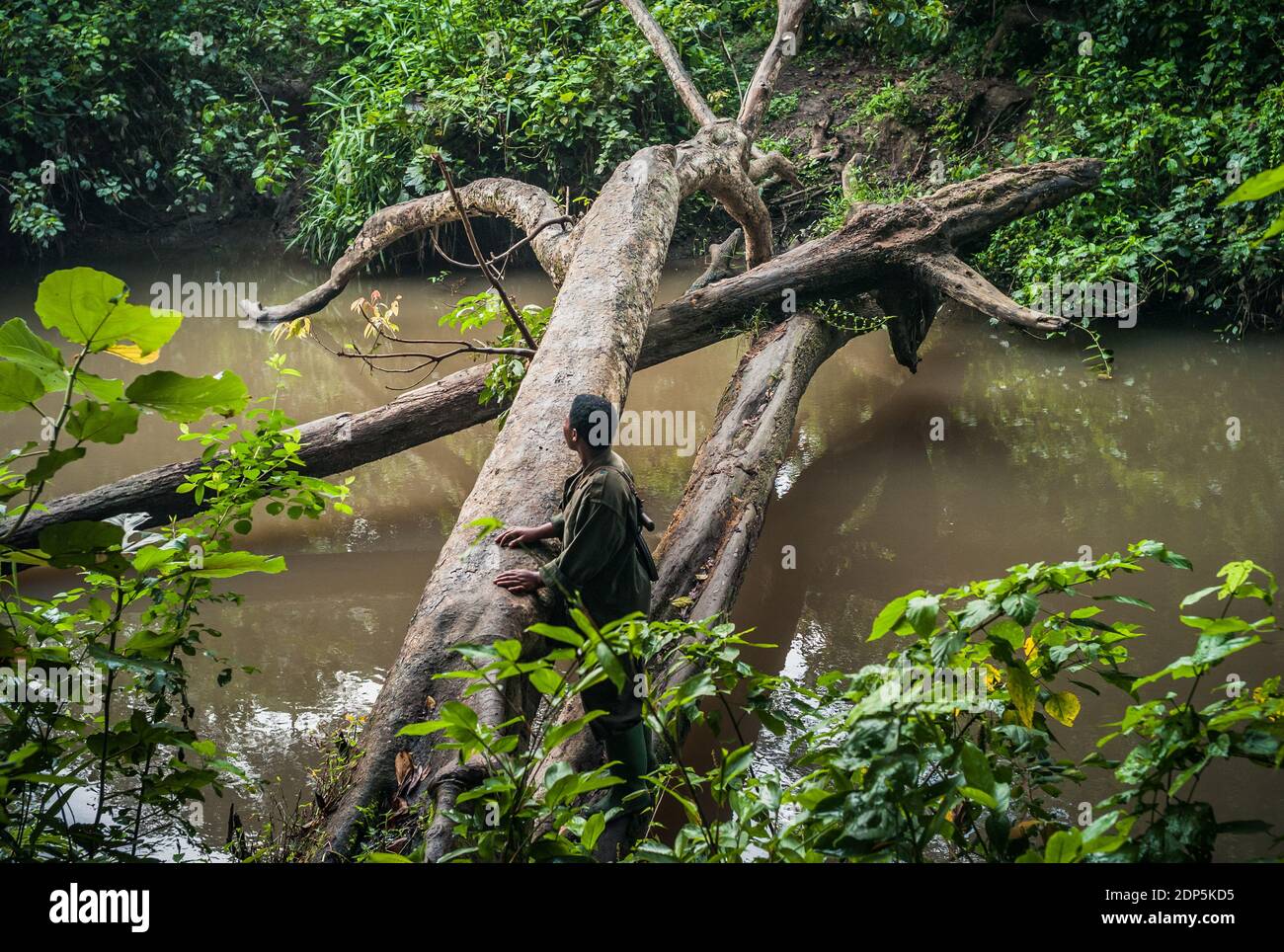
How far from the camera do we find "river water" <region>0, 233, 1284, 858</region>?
4086 millimetres

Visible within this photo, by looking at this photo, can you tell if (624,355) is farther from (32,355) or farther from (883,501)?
(32,355)

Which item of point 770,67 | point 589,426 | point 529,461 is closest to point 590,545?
point 589,426


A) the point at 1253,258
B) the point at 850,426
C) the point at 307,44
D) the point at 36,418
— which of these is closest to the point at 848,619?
the point at 850,426

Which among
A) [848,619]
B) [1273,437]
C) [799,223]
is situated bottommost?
[848,619]

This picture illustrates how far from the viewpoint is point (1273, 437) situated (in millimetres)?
5914

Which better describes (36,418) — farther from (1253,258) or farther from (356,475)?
(1253,258)

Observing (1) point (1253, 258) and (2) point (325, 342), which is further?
(2) point (325, 342)

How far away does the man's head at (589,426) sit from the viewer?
2.99 m

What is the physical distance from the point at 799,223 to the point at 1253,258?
13.9 ft

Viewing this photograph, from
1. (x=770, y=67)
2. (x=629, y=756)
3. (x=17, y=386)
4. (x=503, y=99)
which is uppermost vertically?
(x=503, y=99)

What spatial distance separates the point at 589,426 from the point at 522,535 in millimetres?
412

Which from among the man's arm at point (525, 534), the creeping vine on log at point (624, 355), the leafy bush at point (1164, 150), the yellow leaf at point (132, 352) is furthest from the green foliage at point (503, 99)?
the yellow leaf at point (132, 352)

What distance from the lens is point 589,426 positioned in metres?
2.99
